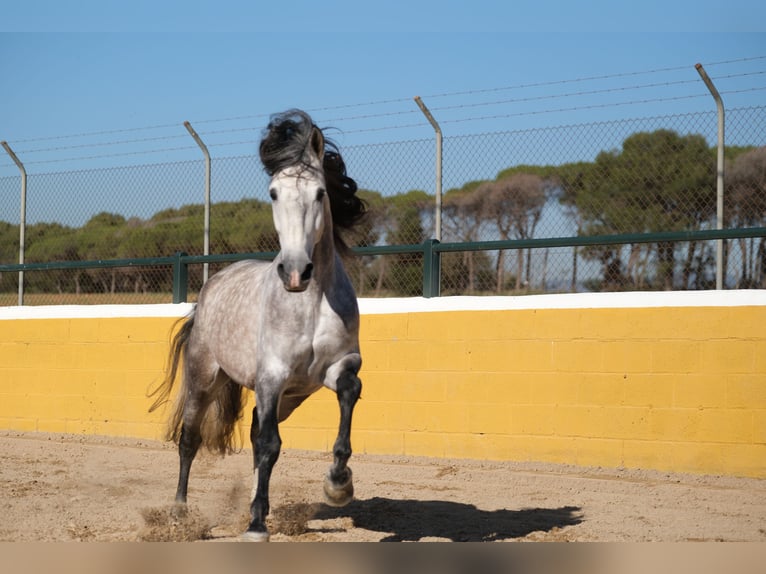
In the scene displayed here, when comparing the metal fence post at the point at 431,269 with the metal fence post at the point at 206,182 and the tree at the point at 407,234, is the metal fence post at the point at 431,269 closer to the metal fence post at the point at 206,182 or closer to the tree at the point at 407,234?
the tree at the point at 407,234

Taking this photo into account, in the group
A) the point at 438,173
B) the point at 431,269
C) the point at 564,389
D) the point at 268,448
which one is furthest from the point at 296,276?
the point at 438,173

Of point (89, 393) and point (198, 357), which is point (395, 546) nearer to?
point (198, 357)

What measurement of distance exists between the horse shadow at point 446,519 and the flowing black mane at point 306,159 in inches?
63.8

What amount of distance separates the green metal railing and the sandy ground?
1721 mm

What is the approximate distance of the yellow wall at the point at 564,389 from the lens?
6484 mm

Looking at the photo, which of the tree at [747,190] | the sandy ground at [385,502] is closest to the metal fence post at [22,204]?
the sandy ground at [385,502]

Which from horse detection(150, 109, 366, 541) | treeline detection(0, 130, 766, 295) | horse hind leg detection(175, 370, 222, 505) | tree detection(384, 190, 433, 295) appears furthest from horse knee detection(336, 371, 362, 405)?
tree detection(384, 190, 433, 295)

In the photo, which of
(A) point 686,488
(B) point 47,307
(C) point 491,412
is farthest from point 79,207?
(A) point 686,488

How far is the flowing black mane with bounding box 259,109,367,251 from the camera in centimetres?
472

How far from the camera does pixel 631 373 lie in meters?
6.86

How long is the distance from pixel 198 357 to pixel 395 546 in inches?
159

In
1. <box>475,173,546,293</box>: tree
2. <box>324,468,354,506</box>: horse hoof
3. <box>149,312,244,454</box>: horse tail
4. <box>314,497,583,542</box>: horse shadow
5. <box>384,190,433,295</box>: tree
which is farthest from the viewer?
<box>384,190,433,295</box>: tree

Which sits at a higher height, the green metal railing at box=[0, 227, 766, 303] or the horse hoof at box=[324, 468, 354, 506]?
the green metal railing at box=[0, 227, 766, 303]

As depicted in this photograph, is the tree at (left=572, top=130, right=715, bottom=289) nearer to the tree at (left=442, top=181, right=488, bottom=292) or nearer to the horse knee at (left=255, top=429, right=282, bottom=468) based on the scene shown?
the tree at (left=442, top=181, right=488, bottom=292)
